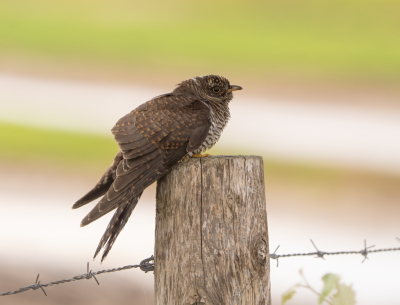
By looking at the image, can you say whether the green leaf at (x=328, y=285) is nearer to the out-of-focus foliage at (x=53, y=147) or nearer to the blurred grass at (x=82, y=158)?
the blurred grass at (x=82, y=158)

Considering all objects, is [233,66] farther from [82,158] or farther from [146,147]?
[146,147]

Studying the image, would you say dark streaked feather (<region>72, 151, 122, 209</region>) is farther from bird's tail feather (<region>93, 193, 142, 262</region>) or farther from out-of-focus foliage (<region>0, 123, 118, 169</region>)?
out-of-focus foliage (<region>0, 123, 118, 169</region>)

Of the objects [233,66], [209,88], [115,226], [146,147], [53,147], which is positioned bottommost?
[115,226]

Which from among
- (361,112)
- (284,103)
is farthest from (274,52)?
(361,112)

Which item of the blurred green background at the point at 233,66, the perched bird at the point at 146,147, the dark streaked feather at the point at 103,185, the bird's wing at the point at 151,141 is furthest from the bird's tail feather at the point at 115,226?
the blurred green background at the point at 233,66

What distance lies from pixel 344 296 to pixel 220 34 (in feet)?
66.9

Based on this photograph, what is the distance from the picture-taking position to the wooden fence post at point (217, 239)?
2346 millimetres

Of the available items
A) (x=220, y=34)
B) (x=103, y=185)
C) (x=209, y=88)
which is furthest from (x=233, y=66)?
(x=103, y=185)

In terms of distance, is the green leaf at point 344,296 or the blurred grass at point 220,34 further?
the blurred grass at point 220,34

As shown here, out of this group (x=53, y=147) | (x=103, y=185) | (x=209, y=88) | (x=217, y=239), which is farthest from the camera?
(x=53, y=147)

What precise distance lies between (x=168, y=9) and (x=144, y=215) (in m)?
18.3

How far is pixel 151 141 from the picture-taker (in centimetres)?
304

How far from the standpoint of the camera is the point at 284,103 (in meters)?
15.0

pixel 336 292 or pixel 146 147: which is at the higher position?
pixel 146 147
